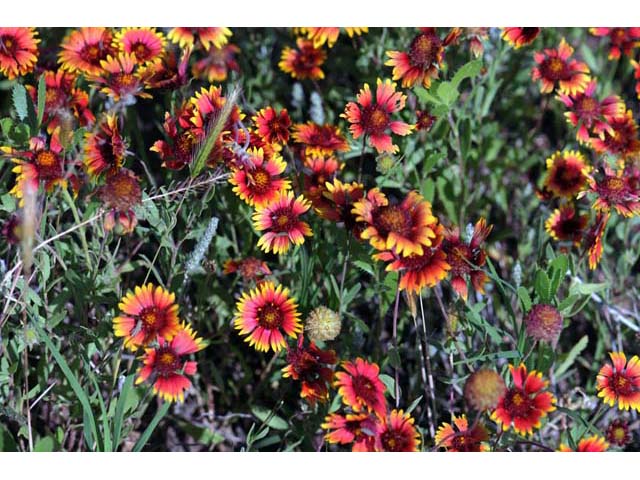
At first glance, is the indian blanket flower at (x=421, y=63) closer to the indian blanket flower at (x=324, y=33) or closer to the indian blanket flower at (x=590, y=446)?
the indian blanket flower at (x=324, y=33)

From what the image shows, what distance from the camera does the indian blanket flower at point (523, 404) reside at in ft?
5.18

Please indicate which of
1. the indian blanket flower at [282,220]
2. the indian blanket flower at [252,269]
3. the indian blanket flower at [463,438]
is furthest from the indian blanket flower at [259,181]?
the indian blanket flower at [463,438]

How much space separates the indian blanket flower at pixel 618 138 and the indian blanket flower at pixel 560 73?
0.44 ft

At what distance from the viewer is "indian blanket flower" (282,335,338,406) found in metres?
1.67

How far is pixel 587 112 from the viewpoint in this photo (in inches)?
84.3

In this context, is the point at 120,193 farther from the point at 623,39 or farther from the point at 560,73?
the point at 623,39

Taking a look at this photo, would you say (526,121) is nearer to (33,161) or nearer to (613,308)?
(613,308)

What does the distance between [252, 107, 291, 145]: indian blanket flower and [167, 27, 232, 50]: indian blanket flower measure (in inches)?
14.5

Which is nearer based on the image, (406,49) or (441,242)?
(441,242)

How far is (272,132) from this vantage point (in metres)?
1.86

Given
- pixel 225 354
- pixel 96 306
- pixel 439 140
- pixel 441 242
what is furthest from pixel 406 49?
pixel 96 306

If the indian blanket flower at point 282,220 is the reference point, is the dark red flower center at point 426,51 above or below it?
above

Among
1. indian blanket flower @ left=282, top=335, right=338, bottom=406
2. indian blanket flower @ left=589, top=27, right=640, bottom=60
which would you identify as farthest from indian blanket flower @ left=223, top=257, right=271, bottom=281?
indian blanket flower @ left=589, top=27, right=640, bottom=60

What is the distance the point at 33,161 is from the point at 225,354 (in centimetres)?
75
